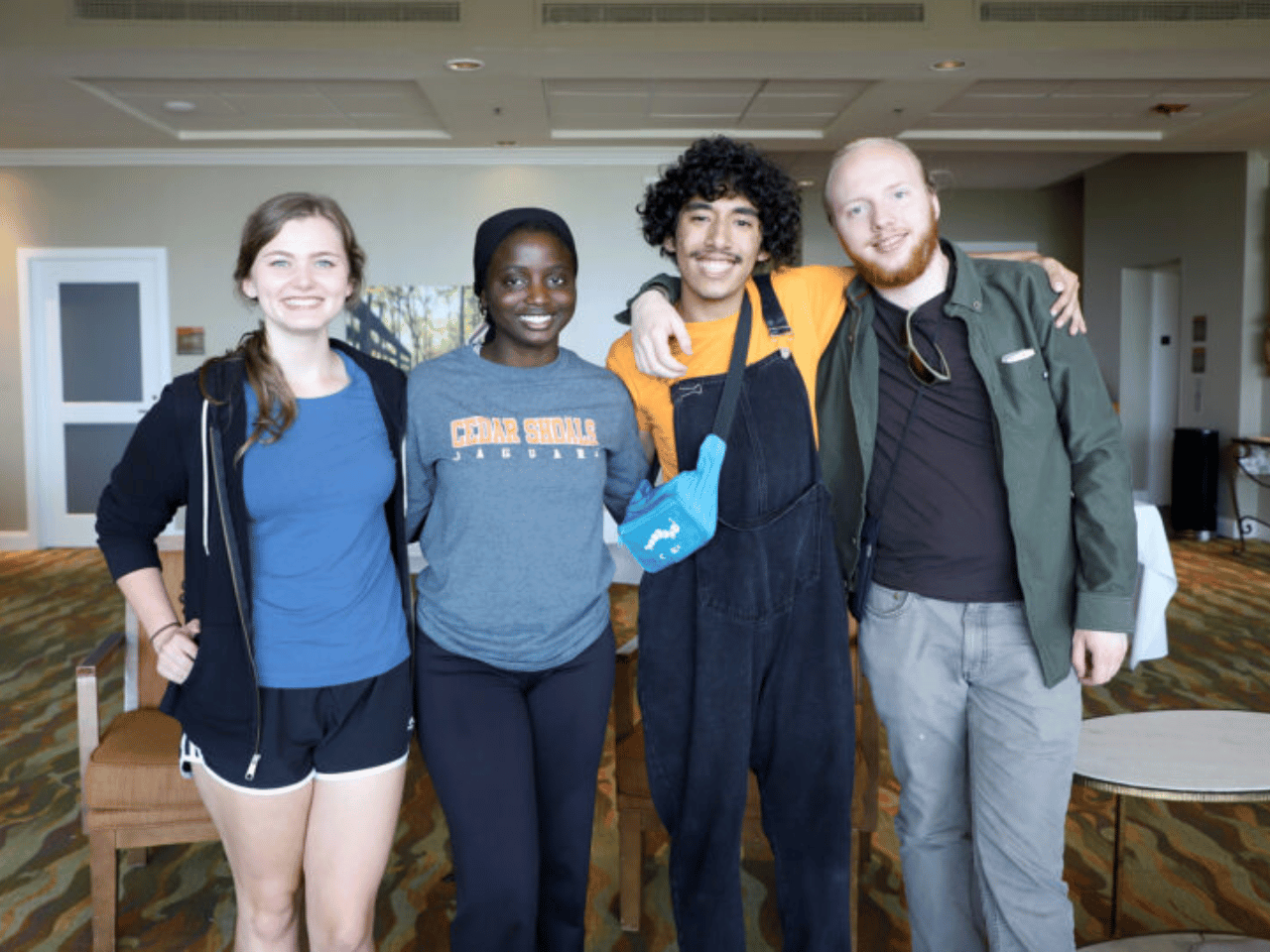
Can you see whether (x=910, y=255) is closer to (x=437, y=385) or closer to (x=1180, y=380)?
(x=437, y=385)

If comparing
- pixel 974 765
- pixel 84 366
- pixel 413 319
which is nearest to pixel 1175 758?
pixel 974 765

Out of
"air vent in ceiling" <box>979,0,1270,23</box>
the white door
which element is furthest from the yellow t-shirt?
the white door

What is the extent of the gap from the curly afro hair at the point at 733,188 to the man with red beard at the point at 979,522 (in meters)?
0.11

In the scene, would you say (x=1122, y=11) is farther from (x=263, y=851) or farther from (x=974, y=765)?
(x=263, y=851)

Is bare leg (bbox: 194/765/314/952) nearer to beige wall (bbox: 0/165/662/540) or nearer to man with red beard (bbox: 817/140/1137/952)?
man with red beard (bbox: 817/140/1137/952)

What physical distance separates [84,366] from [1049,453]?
9.07m

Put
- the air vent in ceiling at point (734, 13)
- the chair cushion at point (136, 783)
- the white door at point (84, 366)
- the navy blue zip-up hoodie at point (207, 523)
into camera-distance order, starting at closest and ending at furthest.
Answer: the navy blue zip-up hoodie at point (207, 523) → the chair cushion at point (136, 783) → the air vent in ceiling at point (734, 13) → the white door at point (84, 366)

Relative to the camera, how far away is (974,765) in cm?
205

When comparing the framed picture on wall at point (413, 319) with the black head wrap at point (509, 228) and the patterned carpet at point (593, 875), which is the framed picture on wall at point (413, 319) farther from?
the black head wrap at point (509, 228)

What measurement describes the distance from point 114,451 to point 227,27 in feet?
15.7

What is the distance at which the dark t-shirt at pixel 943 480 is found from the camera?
6.56 feet

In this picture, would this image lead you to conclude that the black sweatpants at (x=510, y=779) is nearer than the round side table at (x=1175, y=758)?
Yes

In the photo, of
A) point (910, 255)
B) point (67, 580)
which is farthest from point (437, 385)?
point (67, 580)

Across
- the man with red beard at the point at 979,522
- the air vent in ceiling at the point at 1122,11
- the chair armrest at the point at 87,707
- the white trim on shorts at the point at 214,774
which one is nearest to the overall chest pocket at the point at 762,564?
the man with red beard at the point at 979,522
